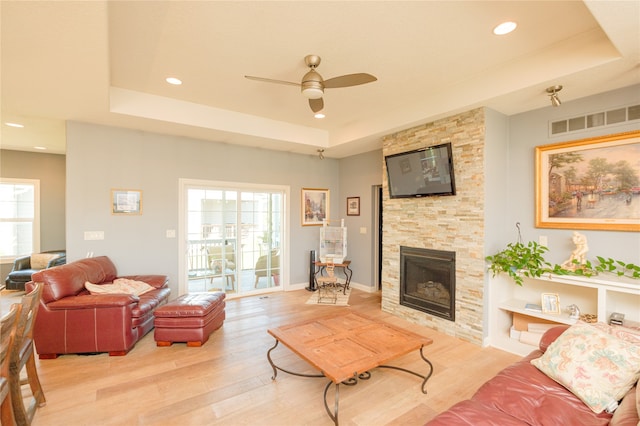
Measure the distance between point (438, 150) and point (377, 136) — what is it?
113cm

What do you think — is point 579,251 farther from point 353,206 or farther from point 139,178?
point 139,178

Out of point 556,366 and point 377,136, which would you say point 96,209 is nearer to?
point 377,136

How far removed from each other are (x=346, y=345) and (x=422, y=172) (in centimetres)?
248

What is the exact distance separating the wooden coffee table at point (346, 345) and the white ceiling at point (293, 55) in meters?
2.53

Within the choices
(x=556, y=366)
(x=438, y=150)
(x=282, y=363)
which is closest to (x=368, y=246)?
(x=438, y=150)

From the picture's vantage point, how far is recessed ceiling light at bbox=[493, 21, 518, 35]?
2328 millimetres

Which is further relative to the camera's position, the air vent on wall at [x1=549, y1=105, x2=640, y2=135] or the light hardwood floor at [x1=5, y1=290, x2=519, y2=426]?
the air vent on wall at [x1=549, y1=105, x2=640, y2=135]

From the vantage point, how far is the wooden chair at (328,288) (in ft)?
16.8

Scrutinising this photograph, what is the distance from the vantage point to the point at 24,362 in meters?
1.99

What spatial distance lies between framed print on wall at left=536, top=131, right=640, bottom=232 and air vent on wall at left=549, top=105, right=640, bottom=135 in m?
0.14

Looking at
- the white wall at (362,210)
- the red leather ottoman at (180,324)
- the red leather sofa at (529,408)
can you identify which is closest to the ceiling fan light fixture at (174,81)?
the red leather ottoman at (180,324)

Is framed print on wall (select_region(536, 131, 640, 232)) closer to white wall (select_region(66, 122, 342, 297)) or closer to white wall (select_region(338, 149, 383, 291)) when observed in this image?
white wall (select_region(338, 149, 383, 291))

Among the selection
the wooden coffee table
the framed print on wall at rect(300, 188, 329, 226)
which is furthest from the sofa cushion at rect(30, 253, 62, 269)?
the wooden coffee table

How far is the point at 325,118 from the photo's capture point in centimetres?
460
